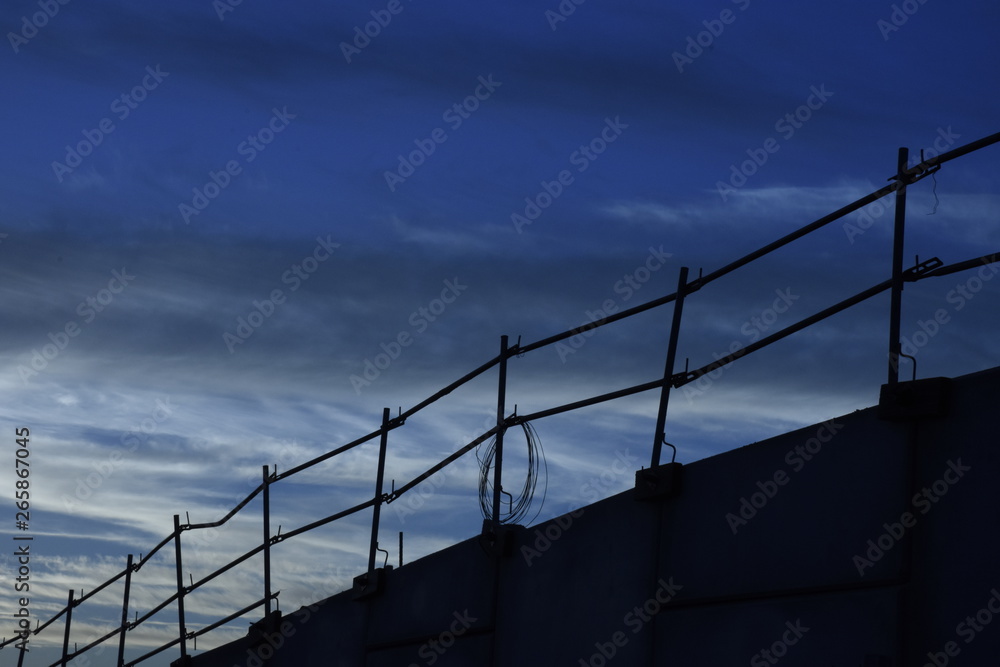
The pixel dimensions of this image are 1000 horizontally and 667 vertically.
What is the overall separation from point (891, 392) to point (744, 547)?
1355 millimetres

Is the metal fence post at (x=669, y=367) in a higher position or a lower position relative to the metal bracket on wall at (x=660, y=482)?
higher

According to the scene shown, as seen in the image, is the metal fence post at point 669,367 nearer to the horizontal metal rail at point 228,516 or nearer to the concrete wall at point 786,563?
the concrete wall at point 786,563

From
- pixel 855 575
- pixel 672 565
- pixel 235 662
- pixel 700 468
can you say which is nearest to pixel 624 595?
pixel 672 565

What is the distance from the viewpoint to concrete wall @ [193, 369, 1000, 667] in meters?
6.02

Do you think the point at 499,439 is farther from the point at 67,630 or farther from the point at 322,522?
the point at 67,630

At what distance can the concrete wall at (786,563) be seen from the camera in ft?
19.7

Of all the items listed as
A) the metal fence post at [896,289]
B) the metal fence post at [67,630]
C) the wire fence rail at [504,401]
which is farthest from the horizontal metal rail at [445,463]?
the metal fence post at [67,630]

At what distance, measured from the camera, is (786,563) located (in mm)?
6887

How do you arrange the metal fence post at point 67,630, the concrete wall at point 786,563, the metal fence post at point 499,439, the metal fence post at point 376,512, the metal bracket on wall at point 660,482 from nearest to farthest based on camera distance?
the concrete wall at point 786,563 → the metal bracket on wall at point 660,482 → the metal fence post at point 499,439 → the metal fence post at point 376,512 → the metal fence post at point 67,630

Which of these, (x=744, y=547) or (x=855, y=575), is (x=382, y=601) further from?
(x=855, y=575)

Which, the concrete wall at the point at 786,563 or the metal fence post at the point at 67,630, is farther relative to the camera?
the metal fence post at the point at 67,630

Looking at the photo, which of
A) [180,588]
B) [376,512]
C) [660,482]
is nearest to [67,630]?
[180,588]

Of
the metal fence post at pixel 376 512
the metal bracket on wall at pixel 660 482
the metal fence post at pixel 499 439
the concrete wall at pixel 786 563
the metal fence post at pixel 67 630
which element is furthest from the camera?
the metal fence post at pixel 67 630

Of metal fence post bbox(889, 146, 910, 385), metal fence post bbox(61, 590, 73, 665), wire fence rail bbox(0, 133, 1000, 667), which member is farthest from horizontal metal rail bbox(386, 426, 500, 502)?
metal fence post bbox(61, 590, 73, 665)
